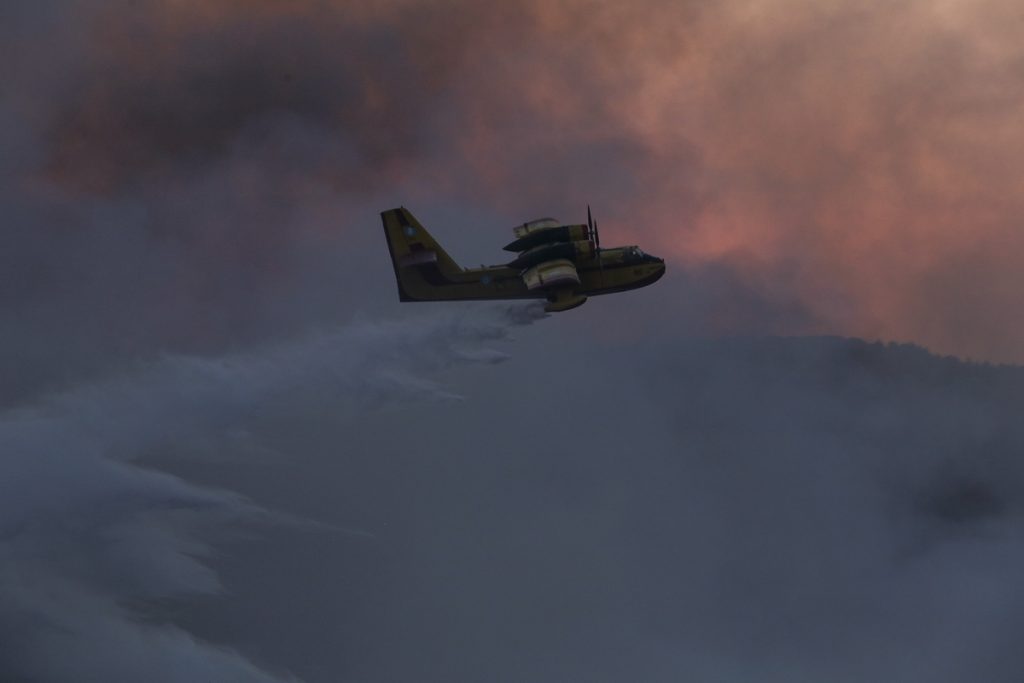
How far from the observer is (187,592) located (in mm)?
190500

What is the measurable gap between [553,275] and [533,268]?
2.21 m

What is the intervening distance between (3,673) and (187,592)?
4473 centimetres

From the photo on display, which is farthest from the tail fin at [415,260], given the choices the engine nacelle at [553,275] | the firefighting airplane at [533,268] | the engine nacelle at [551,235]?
the engine nacelle at [553,275]

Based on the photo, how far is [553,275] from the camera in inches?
3629

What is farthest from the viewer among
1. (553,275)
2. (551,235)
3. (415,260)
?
(415,260)

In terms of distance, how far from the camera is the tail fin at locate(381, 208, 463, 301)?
3873 inches

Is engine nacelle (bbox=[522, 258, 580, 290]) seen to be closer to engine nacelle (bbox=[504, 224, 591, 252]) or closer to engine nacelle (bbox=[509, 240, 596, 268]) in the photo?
engine nacelle (bbox=[509, 240, 596, 268])

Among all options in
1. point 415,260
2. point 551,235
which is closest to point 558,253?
point 551,235

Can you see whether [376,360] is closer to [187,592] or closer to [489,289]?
[489,289]

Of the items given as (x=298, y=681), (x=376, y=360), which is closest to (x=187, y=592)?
(x=298, y=681)

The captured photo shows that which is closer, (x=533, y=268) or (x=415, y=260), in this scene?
(x=533, y=268)

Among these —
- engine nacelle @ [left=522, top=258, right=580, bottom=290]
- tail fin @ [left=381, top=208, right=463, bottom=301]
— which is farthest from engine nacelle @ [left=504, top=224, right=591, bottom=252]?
tail fin @ [left=381, top=208, right=463, bottom=301]

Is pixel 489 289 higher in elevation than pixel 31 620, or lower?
higher

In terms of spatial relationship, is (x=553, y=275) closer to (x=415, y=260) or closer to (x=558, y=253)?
(x=558, y=253)
